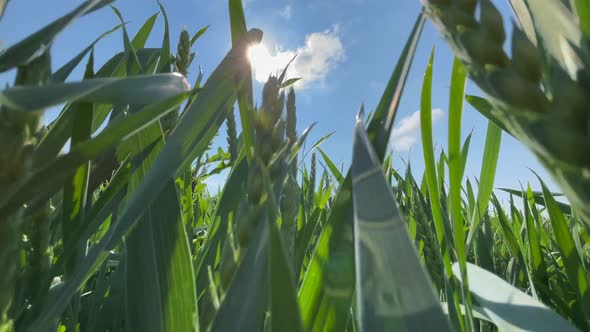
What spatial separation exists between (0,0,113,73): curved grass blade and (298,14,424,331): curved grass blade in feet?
0.84

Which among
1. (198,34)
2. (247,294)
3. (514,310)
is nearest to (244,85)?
(247,294)

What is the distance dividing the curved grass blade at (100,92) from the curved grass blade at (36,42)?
0.06 m

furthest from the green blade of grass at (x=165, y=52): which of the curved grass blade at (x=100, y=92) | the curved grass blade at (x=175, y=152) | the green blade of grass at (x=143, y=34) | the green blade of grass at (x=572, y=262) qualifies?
the green blade of grass at (x=572, y=262)

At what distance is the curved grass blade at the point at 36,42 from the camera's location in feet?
1.16

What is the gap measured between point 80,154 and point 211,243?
364 millimetres

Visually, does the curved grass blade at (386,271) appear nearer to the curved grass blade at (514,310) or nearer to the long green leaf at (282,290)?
the long green leaf at (282,290)

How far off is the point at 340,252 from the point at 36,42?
29 centimetres

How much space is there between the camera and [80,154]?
11.7 inches

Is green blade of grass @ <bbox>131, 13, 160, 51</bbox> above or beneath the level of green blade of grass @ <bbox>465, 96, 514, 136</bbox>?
above

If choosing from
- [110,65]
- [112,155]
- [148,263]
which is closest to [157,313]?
[148,263]

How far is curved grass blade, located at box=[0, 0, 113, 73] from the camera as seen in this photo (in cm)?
35

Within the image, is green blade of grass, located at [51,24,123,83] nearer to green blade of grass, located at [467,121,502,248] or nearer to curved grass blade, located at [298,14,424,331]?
curved grass blade, located at [298,14,424,331]

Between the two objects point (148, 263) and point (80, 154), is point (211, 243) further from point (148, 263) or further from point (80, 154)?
point (80, 154)

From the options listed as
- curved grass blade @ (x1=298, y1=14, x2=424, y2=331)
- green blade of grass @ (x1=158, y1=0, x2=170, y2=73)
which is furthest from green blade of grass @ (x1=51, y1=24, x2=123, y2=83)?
curved grass blade @ (x1=298, y1=14, x2=424, y2=331)
